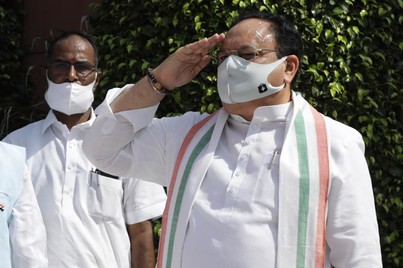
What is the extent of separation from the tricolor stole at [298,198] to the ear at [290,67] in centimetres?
15

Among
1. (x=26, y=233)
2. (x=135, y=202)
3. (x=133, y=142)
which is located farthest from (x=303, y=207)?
(x=135, y=202)

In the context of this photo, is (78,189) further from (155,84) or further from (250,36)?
(250,36)

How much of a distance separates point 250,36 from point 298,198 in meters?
0.68

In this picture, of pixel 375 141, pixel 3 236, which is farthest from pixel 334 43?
pixel 3 236

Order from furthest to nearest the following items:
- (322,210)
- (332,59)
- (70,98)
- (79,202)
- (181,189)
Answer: (332,59) → (70,98) → (79,202) → (181,189) → (322,210)

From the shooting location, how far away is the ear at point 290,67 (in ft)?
10.7

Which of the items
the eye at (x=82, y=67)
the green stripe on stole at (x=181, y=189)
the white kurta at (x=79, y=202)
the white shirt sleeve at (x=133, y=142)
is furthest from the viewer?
the eye at (x=82, y=67)

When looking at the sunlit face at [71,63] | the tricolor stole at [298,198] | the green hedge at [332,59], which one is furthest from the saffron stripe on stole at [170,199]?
the green hedge at [332,59]

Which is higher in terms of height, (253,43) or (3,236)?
(253,43)

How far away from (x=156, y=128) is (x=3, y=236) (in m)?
0.75

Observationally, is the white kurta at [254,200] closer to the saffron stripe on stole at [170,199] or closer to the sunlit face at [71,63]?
the saffron stripe on stole at [170,199]

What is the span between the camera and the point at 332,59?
5059 millimetres

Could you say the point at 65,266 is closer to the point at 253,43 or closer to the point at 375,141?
the point at 253,43

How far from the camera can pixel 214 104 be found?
494 cm
